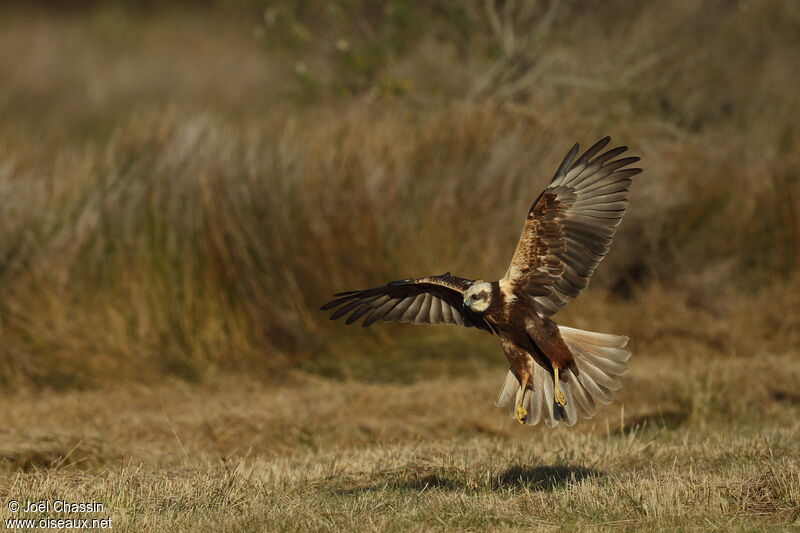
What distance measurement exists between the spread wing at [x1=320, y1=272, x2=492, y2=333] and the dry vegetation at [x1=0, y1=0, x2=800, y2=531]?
76 centimetres

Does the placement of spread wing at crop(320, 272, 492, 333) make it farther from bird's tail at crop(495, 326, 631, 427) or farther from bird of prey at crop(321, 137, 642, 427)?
bird's tail at crop(495, 326, 631, 427)

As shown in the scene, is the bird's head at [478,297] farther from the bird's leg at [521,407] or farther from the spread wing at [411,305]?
the bird's leg at [521,407]

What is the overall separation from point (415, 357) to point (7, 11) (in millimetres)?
18872

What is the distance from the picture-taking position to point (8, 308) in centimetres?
923

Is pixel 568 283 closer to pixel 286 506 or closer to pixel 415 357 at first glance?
pixel 286 506

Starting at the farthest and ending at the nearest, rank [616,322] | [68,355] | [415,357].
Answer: [616,322]
[415,357]
[68,355]

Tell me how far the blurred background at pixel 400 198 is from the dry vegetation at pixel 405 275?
0.03 m

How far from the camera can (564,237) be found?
5.84 m

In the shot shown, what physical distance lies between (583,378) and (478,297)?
0.78 metres

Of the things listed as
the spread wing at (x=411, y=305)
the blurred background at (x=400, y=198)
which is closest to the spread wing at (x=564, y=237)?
the spread wing at (x=411, y=305)

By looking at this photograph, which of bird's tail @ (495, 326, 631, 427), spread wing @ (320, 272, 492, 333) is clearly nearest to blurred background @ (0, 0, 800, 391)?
spread wing @ (320, 272, 492, 333)

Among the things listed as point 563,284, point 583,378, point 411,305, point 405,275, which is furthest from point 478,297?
point 405,275

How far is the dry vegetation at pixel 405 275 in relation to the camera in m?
5.59

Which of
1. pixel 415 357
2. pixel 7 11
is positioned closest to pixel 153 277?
pixel 415 357
